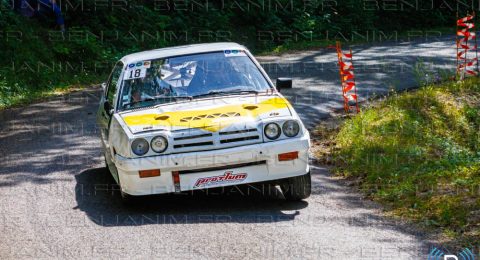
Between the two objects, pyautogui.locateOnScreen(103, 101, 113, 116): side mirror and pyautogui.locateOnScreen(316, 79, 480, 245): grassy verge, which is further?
pyautogui.locateOnScreen(103, 101, 113, 116): side mirror

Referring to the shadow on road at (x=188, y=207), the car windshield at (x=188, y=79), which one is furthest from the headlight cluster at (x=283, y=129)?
the car windshield at (x=188, y=79)

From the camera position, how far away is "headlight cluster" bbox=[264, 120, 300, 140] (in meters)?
8.30

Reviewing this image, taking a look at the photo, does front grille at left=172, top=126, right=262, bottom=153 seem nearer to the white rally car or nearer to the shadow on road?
the white rally car

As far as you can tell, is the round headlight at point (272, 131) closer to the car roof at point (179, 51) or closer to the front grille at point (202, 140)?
the front grille at point (202, 140)

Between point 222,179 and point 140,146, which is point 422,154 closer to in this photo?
point 222,179

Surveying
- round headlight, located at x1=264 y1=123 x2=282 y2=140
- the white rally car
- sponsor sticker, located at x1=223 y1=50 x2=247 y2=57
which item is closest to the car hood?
the white rally car

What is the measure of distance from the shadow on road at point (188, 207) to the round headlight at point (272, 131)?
0.77 metres

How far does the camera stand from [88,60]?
20484 mm

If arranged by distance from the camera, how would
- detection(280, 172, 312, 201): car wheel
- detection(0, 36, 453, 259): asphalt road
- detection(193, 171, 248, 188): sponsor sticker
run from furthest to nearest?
detection(280, 172, 312, 201): car wheel < detection(193, 171, 248, 188): sponsor sticker < detection(0, 36, 453, 259): asphalt road

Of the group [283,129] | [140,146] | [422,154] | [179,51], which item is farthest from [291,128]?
[422,154]

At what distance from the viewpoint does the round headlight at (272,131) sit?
27.2 ft

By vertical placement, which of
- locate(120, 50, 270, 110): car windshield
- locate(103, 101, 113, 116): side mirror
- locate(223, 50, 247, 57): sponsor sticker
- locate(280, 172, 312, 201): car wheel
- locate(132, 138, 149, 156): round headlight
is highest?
locate(223, 50, 247, 57): sponsor sticker

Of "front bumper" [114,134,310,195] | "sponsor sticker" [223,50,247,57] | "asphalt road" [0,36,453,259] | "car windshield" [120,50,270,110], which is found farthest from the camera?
"sponsor sticker" [223,50,247,57]

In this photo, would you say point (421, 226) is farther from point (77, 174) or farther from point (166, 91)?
point (77, 174)
